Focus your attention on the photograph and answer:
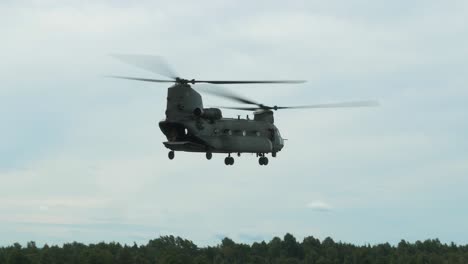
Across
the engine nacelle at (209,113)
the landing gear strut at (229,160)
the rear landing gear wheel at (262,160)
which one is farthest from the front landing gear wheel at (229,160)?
the engine nacelle at (209,113)

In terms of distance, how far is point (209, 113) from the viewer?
249 ft

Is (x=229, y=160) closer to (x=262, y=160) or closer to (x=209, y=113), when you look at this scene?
(x=262, y=160)

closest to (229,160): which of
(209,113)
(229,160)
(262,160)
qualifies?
(229,160)

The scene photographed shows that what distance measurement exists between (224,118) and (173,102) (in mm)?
5594

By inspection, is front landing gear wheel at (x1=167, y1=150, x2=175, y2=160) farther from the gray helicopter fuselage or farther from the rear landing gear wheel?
the rear landing gear wheel

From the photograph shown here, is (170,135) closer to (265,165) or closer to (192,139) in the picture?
(192,139)

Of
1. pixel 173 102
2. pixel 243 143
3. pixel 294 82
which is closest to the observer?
pixel 294 82

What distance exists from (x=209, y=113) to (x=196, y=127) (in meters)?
1.55

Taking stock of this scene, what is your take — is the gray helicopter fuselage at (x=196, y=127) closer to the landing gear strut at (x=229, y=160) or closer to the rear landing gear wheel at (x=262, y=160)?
the landing gear strut at (x=229, y=160)

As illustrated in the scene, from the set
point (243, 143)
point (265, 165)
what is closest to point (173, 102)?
point (243, 143)

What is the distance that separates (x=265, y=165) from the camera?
84625 mm

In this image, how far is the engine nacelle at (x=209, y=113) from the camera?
7519cm

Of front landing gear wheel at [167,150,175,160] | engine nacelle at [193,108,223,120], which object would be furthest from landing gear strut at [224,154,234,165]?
front landing gear wheel at [167,150,175,160]

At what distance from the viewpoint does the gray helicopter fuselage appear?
74.8 m
